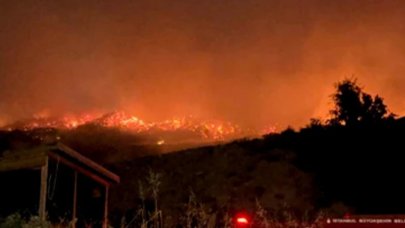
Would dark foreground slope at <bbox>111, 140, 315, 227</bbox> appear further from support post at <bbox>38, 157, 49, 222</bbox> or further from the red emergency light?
the red emergency light

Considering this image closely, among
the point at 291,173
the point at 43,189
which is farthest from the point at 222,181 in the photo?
the point at 43,189

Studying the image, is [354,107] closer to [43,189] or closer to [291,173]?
[291,173]

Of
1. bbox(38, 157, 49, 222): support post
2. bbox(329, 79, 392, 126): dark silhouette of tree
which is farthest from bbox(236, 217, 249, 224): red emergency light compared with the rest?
bbox(329, 79, 392, 126): dark silhouette of tree

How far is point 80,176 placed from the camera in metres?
23.7

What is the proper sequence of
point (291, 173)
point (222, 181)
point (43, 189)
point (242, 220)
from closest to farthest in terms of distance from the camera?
point (242, 220), point (43, 189), point (291, 173), point (222, 181)

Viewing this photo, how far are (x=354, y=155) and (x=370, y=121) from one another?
890cm

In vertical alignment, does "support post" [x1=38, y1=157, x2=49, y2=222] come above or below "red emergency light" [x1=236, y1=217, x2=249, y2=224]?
above

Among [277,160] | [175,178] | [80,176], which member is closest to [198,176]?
[175,178]

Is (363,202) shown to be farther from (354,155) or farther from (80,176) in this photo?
(80,176)

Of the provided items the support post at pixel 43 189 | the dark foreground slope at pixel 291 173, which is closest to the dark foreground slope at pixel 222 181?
the dark foreground slope at pixel 291 173

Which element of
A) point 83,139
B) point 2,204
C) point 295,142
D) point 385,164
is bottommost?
point 2,204

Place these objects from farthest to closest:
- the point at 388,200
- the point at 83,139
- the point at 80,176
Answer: the point at 83,139
the point at 388,200
the point at 80,176

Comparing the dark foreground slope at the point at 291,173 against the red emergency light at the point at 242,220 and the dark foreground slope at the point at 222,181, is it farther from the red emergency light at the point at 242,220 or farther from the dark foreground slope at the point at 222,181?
the red emergency light at the point at 242,220

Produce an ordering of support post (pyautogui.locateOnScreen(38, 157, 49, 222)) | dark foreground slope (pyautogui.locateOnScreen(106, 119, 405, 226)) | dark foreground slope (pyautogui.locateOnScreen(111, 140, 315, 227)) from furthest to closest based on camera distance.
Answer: dark foreground slope (pyautogui.locateOnScreen(111, 140, 315, 227)) < dark foreground slope (pyautogui.locateOnScreen(106, 119, 405, 226)) < support post (pyautogui.locateOnScreen(38, 157, 49, 222))
